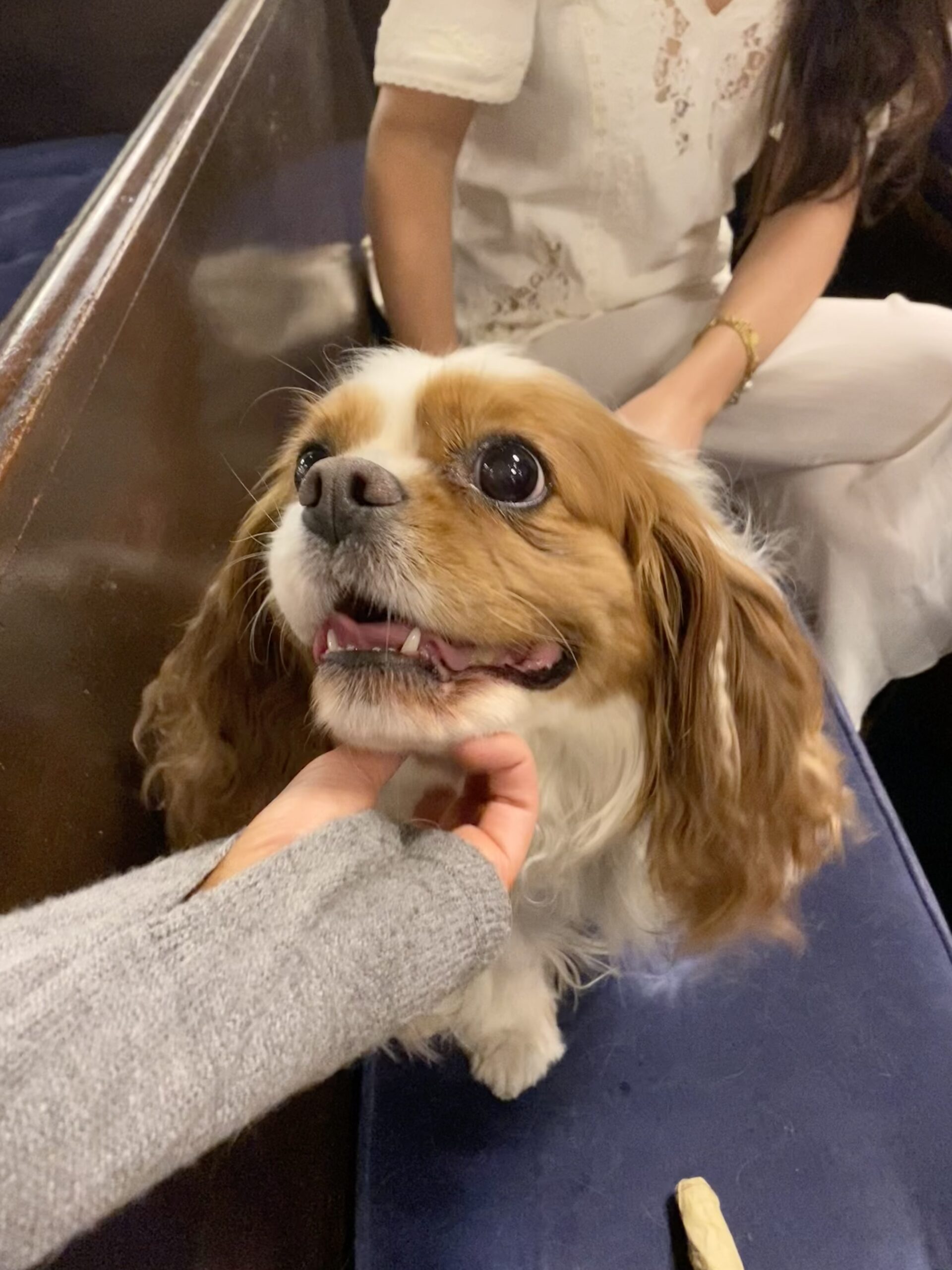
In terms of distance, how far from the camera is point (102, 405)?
72 cm

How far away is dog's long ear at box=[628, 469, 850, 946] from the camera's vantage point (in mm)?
736

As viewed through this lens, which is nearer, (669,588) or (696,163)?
(669,588)

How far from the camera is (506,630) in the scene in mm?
626

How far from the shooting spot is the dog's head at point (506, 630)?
613 mm

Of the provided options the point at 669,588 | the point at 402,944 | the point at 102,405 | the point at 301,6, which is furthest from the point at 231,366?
the point at 301,6

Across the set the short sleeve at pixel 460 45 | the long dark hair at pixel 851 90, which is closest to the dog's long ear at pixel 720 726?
the short sleeve at pixel 460 45

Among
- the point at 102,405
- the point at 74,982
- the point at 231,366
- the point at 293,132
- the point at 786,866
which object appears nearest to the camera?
the point at 74,982

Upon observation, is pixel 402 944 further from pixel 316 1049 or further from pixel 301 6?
pixel 301 6

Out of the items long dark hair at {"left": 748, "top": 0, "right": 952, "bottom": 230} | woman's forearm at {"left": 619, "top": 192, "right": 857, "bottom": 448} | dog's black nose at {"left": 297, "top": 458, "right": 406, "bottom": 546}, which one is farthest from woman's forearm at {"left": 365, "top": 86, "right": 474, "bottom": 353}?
dog's black nose at {"left": 297, "top": 458, "right": 406, "bottom": 546}

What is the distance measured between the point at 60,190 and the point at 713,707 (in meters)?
1.80

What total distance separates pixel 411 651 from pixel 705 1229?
57cm

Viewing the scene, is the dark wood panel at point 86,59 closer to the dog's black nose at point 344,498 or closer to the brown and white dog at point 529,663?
the brown and white dog at point 529,663

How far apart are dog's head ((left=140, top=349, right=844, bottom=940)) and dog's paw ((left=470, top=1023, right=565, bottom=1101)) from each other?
0.20 meters

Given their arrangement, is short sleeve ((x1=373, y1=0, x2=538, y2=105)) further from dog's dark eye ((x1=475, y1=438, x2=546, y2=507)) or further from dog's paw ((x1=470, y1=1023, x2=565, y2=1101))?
dog's paw ((x1=470, y1=1023, x2=565, y2=1101))
